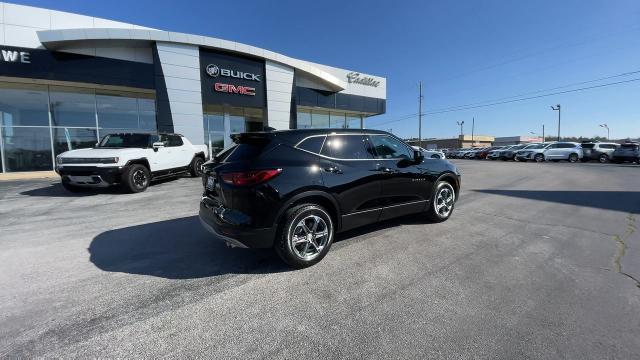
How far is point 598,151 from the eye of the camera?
968 inches

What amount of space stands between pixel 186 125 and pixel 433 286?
15597mm

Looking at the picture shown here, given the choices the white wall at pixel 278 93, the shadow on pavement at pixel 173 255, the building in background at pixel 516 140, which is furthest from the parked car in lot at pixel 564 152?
the building in background at pixel 516 140

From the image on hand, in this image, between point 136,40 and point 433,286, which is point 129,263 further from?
point 136,40

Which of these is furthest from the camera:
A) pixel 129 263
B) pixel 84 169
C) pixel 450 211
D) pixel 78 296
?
pixel 84 169

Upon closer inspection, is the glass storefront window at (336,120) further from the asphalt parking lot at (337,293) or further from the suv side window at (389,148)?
the asphalt parking lot at (337,293)

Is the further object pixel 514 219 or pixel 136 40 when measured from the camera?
pixel 136 40

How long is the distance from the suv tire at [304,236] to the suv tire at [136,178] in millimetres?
6755

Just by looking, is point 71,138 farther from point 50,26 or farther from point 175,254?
point 175,254

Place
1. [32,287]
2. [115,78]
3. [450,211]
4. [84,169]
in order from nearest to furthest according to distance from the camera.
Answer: [32,287], [450,211], [84,169], [115,78]

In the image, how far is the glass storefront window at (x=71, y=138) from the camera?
14.1 metres

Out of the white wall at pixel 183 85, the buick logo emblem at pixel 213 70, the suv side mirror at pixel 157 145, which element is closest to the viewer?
the suv side mirror at pixel 157 145

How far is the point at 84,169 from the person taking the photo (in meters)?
7.50

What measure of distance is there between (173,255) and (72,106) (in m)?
15.6

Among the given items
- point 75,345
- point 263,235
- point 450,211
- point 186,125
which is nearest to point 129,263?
point 75,345
